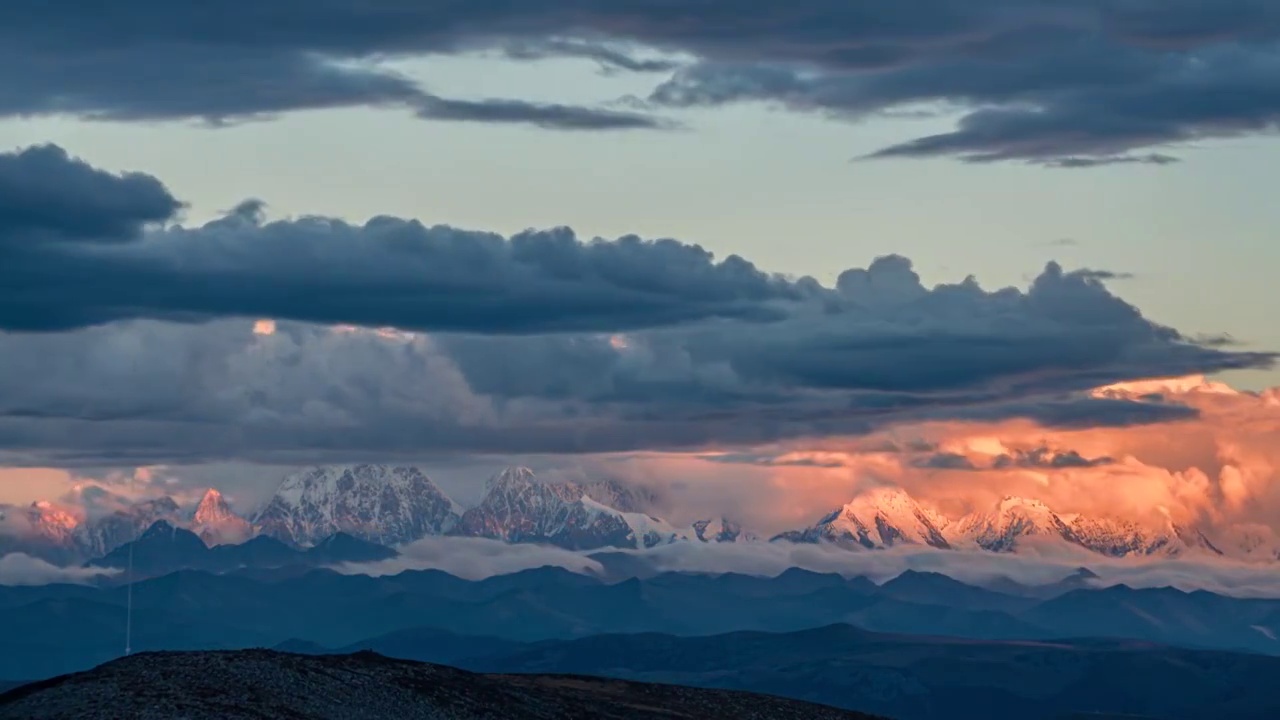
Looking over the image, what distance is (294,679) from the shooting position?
197125 mm

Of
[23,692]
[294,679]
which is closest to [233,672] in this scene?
[294,679]

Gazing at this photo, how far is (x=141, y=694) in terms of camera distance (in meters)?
180

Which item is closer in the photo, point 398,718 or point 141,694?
point 141,694

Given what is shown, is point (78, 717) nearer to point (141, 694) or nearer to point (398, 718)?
point (141, 694)

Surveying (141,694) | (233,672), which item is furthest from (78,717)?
(233,672)

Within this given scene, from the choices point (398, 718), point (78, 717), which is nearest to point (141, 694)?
Answer: point (78, 717)

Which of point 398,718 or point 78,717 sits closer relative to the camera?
point 78,717

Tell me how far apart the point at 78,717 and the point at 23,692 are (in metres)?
20.4

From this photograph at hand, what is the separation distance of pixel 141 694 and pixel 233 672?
1409cm

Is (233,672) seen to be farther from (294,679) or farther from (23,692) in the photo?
(23,692)

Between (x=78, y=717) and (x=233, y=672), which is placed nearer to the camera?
(x=78, y=717)

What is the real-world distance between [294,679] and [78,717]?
29.1 m

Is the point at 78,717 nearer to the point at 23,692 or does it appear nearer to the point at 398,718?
the point at 23,692

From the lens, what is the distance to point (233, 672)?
194 m
